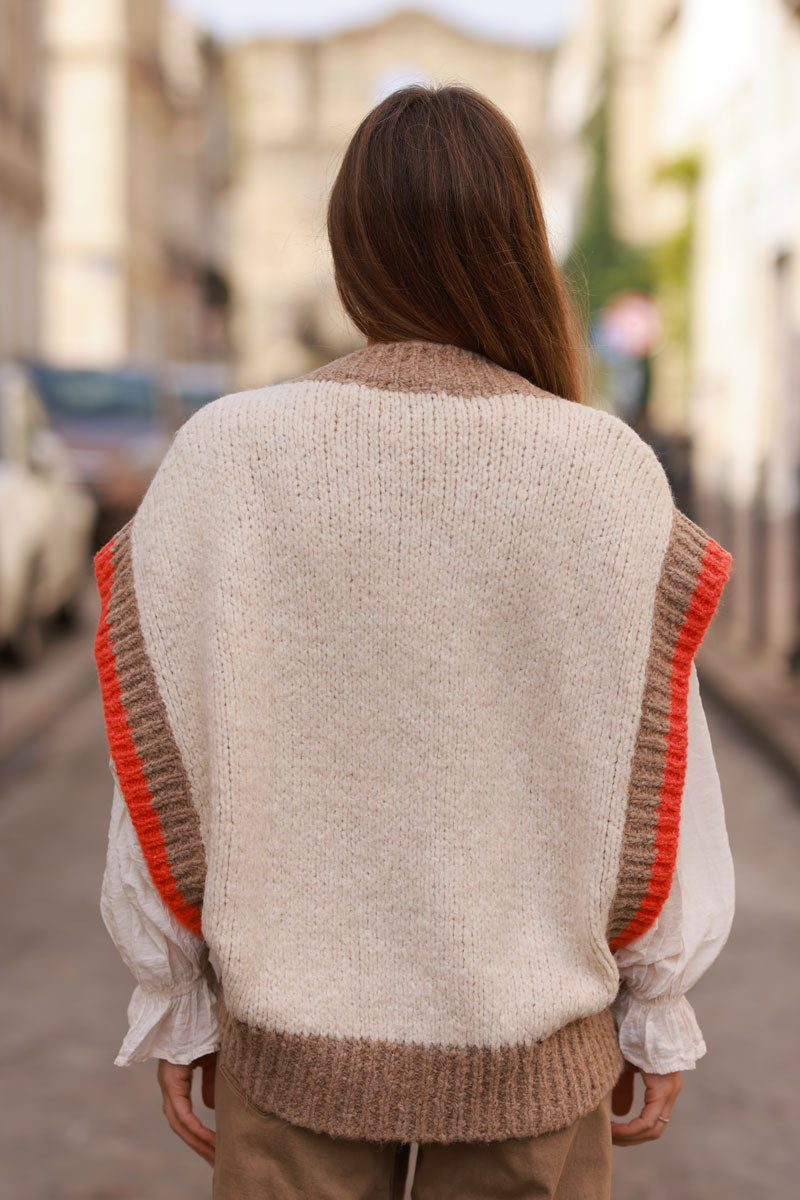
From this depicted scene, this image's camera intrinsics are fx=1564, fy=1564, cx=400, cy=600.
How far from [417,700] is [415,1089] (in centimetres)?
38

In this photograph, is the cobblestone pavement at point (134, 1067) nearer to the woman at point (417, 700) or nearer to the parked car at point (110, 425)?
the woman at point (417, 700)

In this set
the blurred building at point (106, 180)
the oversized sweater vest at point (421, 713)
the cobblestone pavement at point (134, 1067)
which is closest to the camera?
the oversized sweater vest at point (421, 713)

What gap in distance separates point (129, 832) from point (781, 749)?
20.6 ft

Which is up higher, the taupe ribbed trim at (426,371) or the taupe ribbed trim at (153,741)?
the taupe ribbed trim at (426,371)

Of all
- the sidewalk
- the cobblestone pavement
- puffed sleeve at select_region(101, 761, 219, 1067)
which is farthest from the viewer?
the sidewalk

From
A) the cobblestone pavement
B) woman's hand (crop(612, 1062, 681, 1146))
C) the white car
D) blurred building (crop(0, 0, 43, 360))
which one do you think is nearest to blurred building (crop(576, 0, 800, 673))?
the white car

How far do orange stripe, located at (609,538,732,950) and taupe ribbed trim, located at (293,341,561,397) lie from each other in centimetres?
25

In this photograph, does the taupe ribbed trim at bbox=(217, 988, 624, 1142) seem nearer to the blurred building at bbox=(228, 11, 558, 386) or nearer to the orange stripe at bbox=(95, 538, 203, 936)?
the orange stripe at bbox=(95, 538, 203, 936)

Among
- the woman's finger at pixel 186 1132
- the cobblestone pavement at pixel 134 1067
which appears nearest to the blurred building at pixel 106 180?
the cobblestone pavement at pixel 134 1067

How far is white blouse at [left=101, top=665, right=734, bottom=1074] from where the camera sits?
1.65 metres

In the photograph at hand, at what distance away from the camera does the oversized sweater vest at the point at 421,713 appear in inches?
59.4

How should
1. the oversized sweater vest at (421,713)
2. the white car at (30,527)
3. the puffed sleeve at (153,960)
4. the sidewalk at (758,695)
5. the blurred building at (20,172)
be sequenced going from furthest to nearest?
the blurred building at (20,172)
the white car at (30,527)
the sidewalk at (758,695)
the puffed sleeve at (153,960)
the oversized sweater vest at (421,713)

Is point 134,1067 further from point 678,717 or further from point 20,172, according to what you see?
point 20,172

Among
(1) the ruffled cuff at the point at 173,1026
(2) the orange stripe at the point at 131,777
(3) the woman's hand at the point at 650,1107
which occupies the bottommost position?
(3) the woman's hand at the point at 650,1107
